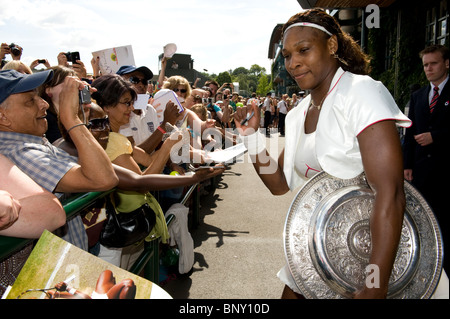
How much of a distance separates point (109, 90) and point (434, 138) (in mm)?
3341

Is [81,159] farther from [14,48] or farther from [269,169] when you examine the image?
[14,48]

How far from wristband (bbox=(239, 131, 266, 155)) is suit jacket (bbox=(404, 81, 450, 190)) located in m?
2.41

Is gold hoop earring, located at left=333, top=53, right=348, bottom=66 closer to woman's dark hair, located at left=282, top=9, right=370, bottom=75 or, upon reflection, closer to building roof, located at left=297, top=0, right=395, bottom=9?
woman's dark hair, located at left=282, top=9, right=370, bottom=75

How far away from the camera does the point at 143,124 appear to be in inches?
175

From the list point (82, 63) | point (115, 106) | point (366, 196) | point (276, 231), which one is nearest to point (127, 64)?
point (82, 63)

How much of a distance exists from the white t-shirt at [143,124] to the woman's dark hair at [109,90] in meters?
0.93

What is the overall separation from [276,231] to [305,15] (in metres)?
4.19

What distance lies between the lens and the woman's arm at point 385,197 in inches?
56.4

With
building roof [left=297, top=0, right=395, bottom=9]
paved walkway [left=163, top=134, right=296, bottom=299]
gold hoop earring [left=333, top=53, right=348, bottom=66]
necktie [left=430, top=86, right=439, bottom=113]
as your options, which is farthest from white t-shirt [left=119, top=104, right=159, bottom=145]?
building roof [left=297, top=0, right=395, bottom=9]

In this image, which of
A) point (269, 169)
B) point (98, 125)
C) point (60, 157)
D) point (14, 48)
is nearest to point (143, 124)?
point (98, 125)

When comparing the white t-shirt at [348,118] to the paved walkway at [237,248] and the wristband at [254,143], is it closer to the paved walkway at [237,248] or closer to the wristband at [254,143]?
the wristband at [254,143]

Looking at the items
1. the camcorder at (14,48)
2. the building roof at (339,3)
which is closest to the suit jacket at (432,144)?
the camcorder at (14,48)
